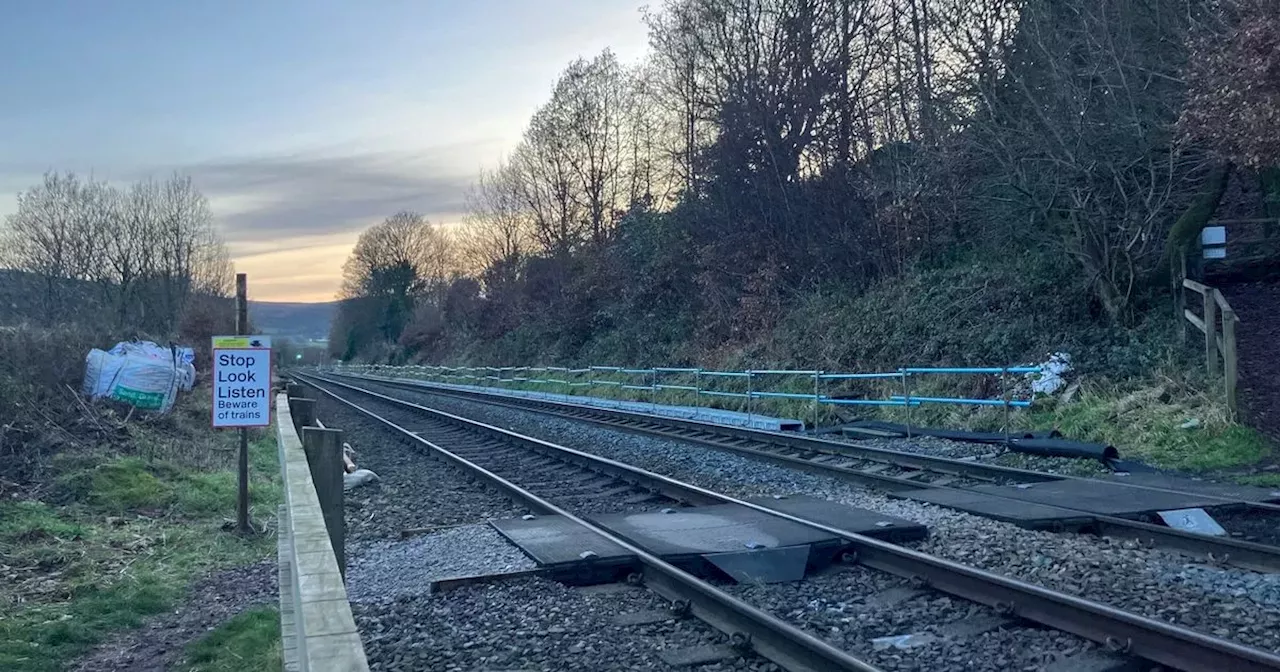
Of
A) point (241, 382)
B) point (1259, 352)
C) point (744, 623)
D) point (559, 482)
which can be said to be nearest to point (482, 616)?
point (744, 623)

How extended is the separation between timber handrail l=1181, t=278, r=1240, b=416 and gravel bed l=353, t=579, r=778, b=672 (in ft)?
33.3

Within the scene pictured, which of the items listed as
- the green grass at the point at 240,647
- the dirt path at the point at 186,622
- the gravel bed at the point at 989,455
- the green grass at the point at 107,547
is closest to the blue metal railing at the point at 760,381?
the gravel bed at the point at 989,455

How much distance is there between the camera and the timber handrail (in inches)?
542

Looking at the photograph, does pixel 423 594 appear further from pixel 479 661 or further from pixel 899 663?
pixel 899 663

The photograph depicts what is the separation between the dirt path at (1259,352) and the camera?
1394 cm

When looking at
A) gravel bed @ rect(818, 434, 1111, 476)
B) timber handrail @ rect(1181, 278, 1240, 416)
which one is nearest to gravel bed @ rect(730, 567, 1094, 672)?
gravel bed @ rect(818, 434, 1111, 476)

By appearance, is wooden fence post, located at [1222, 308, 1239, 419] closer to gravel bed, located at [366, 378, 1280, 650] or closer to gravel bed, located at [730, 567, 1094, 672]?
gravel bed, located at [366, 378, 1280, 650]

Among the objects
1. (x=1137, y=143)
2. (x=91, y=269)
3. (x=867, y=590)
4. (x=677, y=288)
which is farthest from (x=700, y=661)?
(x=91, y=269)

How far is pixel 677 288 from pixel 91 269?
83.1 ft

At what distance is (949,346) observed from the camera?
2095 centimetres

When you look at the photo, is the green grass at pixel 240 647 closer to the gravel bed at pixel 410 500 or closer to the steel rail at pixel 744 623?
the gravel bed at pixel 410 500

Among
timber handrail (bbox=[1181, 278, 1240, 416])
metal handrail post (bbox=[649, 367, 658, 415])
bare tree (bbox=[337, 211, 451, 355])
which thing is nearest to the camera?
timber handrail (bbox=[1181, 278, 1240, 416])

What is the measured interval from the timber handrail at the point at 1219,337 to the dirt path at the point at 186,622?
1193 cm

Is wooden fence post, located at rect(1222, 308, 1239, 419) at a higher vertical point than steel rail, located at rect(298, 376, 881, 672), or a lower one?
higher
